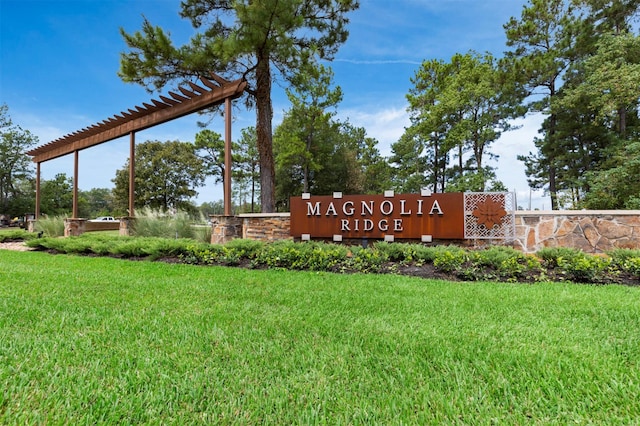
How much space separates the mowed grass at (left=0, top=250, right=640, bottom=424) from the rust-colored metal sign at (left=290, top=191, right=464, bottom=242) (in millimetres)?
2694

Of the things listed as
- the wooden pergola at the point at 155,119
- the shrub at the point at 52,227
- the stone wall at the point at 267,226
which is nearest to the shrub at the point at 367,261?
the stone wall at the point at 267,226

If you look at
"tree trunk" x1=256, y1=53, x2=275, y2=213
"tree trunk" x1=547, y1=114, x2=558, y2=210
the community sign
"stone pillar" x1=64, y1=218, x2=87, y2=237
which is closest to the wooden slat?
"tree trunk" x1=256, y1=53, x2=275, y2=213

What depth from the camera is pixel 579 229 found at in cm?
544

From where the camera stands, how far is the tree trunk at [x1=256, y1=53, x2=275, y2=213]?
29.2 ft

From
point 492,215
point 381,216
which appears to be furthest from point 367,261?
point 492,215

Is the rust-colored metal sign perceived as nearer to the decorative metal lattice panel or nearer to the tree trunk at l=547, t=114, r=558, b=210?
the decorative metal lattice panel

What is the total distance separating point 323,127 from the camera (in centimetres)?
2058

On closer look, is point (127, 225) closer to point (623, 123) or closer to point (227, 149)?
point (227, 149)

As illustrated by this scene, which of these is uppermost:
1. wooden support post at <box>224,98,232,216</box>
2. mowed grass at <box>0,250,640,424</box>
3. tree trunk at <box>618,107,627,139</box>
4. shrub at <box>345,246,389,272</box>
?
tree trunk at <box>618,107,627,139</box>

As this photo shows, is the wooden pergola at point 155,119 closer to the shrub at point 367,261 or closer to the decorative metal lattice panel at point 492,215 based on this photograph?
the shrub at point 367,261

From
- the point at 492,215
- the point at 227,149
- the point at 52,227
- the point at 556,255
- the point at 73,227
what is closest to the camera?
the point at 556,255

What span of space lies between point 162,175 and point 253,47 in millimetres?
20074

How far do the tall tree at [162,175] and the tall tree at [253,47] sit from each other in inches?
654

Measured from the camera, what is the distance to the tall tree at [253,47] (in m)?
7.79
